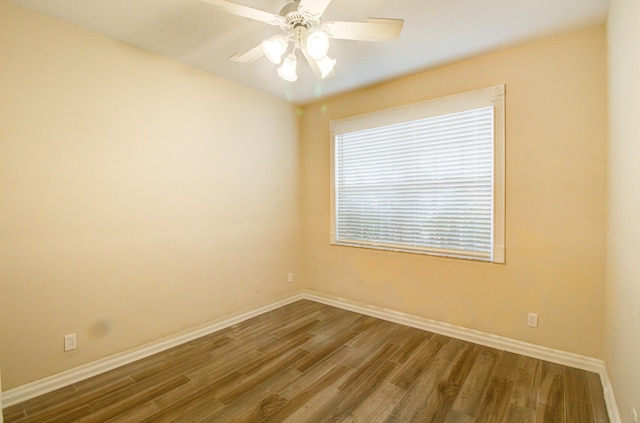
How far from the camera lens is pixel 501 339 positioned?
2713mm

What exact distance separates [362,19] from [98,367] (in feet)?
11.1

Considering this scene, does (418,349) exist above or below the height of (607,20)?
below

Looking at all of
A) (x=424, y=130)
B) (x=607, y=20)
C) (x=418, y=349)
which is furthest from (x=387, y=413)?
(x=607, y=20)

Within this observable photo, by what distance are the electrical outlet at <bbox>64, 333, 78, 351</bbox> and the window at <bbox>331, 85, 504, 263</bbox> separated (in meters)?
2.71

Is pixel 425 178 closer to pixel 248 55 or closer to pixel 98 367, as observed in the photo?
pixel 248 55

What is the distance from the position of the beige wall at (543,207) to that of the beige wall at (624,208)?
20 cm

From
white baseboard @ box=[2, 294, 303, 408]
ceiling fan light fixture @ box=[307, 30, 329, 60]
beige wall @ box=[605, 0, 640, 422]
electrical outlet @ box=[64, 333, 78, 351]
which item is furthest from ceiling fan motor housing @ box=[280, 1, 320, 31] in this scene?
white baseboard @ box=[2, 294, 303, 408]

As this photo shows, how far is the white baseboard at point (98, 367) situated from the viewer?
2.05 meters

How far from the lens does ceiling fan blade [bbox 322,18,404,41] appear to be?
166 centimetres

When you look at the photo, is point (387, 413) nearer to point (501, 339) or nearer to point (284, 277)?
point (501, 339)

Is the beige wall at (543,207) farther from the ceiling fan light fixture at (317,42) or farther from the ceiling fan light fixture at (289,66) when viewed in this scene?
the ceiling fan light fixture at (317,42)

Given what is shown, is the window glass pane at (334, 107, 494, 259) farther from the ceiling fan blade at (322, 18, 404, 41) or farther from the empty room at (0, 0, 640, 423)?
the ceiling fan blade at (322, 18, 404, 41)

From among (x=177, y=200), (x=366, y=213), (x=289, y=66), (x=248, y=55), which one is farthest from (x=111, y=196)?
(x=366, y=213)

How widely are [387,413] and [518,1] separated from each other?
285 cm
